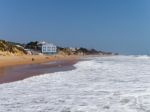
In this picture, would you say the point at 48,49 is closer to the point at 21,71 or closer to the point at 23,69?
the point at 23,69

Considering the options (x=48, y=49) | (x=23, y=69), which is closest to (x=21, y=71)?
(x=23, y=69)

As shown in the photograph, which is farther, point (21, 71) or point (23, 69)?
point (23, 69)

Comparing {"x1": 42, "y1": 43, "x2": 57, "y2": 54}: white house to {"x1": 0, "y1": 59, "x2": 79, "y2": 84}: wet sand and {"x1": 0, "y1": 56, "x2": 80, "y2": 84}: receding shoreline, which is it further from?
{"x1": 0, "y1": 59, "x2": 79, "y2": 84}: wet sand

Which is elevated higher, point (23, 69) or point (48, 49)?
point (48, 49)

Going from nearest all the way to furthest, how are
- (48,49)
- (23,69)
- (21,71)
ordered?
(21,71) → (23,69) → (48,49)

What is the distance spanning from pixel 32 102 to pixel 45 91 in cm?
268

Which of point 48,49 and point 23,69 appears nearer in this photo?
point 23,69

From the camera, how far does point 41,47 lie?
121 m

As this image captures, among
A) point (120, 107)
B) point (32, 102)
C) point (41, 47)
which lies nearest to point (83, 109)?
point (120, 107)

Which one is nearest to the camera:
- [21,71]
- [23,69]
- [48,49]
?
[21,71]

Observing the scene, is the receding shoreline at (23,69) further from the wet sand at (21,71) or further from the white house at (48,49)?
the white house at (48,49)

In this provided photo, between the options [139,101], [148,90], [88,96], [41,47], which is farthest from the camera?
[41,47]

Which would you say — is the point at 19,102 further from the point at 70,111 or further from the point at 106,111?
the point at 106,111

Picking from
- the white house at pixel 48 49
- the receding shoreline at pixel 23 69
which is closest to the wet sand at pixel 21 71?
the receding shoreline at pixel 23 69
